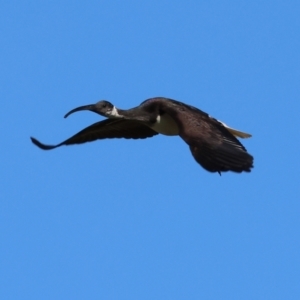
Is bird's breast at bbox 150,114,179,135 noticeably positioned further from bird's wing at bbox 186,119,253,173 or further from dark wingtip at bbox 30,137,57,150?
dark wingtip at bbox 30,137,57,150

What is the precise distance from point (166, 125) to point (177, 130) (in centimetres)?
28

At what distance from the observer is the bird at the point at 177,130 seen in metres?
22.8

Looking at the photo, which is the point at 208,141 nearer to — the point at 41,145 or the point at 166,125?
the point at 166,125

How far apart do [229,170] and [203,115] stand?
3500mm

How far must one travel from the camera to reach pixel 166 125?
87.3ft

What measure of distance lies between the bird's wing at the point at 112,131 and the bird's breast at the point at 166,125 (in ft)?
5.54

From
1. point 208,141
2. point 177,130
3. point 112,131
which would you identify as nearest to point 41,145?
point 112,131

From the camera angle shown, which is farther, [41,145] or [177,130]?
[41,145]

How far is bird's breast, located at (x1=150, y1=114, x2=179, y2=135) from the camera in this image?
2650cm

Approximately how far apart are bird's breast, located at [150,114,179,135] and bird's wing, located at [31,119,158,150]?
66.5 inches

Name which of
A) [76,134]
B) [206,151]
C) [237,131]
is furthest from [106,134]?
[206,151]

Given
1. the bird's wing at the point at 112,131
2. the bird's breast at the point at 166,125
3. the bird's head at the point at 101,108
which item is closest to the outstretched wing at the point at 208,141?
the bird's breast at the point at 166,125

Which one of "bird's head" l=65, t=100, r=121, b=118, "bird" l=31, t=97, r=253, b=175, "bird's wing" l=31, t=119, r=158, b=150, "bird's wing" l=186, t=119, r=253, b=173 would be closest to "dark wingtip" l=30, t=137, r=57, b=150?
"bird" l=31, t=97, r=253, b=175

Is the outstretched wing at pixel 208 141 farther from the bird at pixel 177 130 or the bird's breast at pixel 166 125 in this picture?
the bird's breast at pixel 166 125
